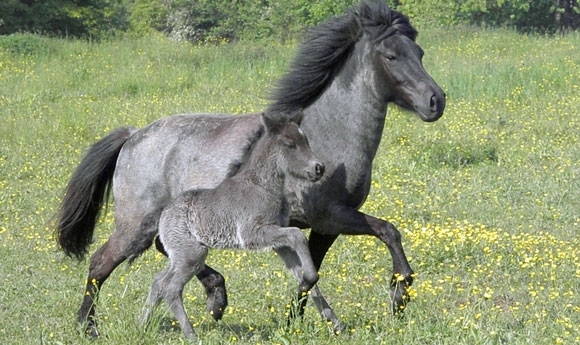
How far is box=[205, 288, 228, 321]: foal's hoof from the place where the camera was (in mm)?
7145

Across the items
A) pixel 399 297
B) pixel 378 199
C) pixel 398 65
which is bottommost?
pixel 378 199

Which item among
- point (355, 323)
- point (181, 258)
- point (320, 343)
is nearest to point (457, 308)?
point (355, 323)

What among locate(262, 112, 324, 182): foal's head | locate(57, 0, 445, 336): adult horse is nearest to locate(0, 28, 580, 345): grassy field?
locate(57, 0, 445, 336): adult horse

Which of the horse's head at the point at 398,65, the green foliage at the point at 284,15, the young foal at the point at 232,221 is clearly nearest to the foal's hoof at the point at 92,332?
the young foal at the point at 232,221

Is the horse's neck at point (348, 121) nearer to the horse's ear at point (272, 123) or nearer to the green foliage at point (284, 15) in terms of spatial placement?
the horse's ear at point (272, 123)

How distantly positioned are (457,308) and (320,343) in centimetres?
169

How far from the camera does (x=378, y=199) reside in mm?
11117

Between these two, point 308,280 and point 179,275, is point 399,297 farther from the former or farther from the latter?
point 179,275

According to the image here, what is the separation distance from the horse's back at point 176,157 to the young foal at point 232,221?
283mm

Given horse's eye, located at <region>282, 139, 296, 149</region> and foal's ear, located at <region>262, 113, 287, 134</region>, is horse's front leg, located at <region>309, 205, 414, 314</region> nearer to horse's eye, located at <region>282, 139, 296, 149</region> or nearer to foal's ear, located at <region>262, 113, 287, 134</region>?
horse's eye, located at <region>282, 139, 296, 149</region>

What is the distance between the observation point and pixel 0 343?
21.9 ft

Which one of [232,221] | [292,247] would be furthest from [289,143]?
[292,247]

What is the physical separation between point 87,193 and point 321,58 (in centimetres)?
217

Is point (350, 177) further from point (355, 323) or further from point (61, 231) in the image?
point (61, 231)
